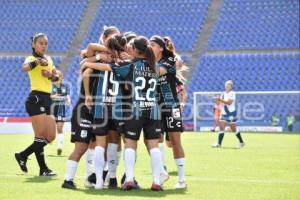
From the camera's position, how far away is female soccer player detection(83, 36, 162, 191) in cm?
821

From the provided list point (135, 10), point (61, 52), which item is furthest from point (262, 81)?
point (61, 52)

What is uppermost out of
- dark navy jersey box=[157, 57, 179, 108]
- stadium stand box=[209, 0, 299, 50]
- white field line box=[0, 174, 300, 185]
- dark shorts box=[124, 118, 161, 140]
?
stadium stand box=[209, 0, 299, 50]

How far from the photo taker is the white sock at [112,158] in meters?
8.66

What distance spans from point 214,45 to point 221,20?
173 centimetres

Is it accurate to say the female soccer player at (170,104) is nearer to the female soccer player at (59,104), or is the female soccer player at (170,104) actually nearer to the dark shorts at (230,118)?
the female soccer player at (59,104)

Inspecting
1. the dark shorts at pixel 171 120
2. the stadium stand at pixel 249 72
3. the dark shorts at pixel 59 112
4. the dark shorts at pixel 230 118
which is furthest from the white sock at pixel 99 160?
Answer: the stadium stand at pixel 249 72

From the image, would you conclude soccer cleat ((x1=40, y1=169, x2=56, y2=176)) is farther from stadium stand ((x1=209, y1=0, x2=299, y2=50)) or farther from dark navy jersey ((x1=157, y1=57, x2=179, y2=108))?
stadium stand ((x1=209, y1=0, x2=299, y2=50))

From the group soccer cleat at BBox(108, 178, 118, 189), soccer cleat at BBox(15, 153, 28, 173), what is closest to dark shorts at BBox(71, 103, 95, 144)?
soccer cleat at BBox(108, 178, 118, 189)

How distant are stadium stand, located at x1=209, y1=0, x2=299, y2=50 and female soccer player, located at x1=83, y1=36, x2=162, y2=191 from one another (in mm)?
23537

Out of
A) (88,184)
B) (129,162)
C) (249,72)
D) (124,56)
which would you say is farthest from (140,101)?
(249,72)

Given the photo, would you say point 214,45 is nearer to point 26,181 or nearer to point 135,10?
A: point 135,10

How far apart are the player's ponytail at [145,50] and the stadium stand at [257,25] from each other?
2356cm

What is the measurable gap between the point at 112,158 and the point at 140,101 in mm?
994

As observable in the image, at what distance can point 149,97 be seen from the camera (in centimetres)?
835
